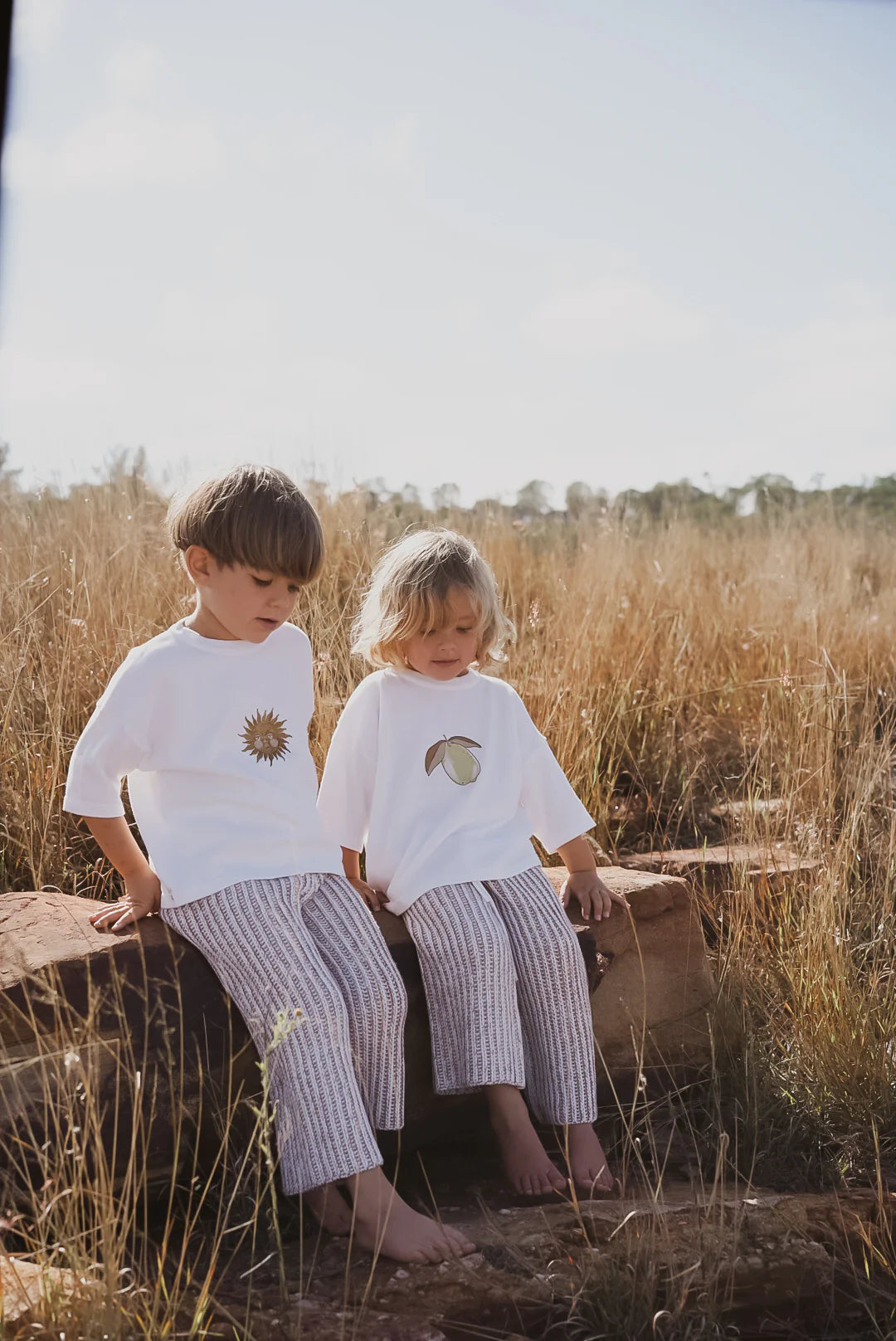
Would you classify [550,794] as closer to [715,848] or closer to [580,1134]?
[580,1134]

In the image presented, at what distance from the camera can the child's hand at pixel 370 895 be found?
7.76 feet

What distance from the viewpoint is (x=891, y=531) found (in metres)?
8.65

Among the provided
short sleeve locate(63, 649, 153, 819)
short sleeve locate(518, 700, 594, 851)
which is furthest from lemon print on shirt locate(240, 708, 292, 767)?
short sleeve locate(518, 700, 594, 851)

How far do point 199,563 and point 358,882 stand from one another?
2.51 ft

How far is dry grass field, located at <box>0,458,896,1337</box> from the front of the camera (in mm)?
2490

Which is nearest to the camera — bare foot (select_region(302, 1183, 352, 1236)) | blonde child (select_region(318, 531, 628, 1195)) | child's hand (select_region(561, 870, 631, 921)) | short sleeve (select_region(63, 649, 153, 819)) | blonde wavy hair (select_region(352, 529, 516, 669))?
bare foot (select_region(302, 1183, 352, 1236))

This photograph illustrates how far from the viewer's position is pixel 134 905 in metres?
2.15

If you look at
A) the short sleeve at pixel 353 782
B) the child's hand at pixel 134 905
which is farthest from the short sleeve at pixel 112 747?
the short sleeve at pixel 353 782

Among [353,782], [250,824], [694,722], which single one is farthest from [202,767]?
[694,722]

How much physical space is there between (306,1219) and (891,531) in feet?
25.7

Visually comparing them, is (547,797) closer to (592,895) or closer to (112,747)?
(592,895)

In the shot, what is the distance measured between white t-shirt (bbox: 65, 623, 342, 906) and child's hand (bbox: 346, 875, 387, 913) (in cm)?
14

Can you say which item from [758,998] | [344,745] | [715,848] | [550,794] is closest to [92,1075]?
[344,745]

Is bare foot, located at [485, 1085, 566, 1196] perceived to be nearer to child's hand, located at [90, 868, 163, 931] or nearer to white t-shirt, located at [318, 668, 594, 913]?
white t-shirt, located at [318, 668, 594, 913]
